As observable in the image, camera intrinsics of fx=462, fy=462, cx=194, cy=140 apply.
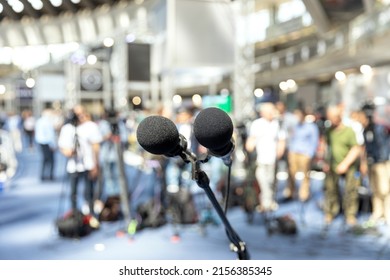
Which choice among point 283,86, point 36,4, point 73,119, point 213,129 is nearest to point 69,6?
point 36,4

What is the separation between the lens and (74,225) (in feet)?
16.0

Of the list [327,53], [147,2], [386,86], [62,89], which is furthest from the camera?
[327,53]

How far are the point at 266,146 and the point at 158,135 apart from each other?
4.28 m

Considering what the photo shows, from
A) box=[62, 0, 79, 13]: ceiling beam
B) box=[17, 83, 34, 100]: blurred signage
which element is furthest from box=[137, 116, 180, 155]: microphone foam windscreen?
box=[17, 83, 34, 100]: blurred signage

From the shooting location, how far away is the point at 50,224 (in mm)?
5359

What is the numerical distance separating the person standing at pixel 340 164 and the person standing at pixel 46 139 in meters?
5.22

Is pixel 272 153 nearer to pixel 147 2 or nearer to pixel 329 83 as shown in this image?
pixel 147 2

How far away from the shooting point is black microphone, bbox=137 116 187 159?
1.27 m

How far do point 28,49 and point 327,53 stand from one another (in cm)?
1334

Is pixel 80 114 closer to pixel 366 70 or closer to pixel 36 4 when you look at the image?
pixel 36 4

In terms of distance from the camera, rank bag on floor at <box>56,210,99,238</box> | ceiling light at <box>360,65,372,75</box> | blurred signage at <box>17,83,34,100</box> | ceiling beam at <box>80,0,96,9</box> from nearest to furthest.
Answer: ceiling beam at <box>80,0,96,9</box> < bag on floor at <box>56,210,99,238</box> < blurred signage at <box>17,83,34,100</box> < ceiling light at <box>360,65,372,75</box>

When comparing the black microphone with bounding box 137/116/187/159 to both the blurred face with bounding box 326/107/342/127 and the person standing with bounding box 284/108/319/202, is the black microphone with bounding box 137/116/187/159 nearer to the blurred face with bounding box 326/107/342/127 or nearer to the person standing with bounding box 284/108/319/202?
the blurred face with bounding box 326/107/342/127
